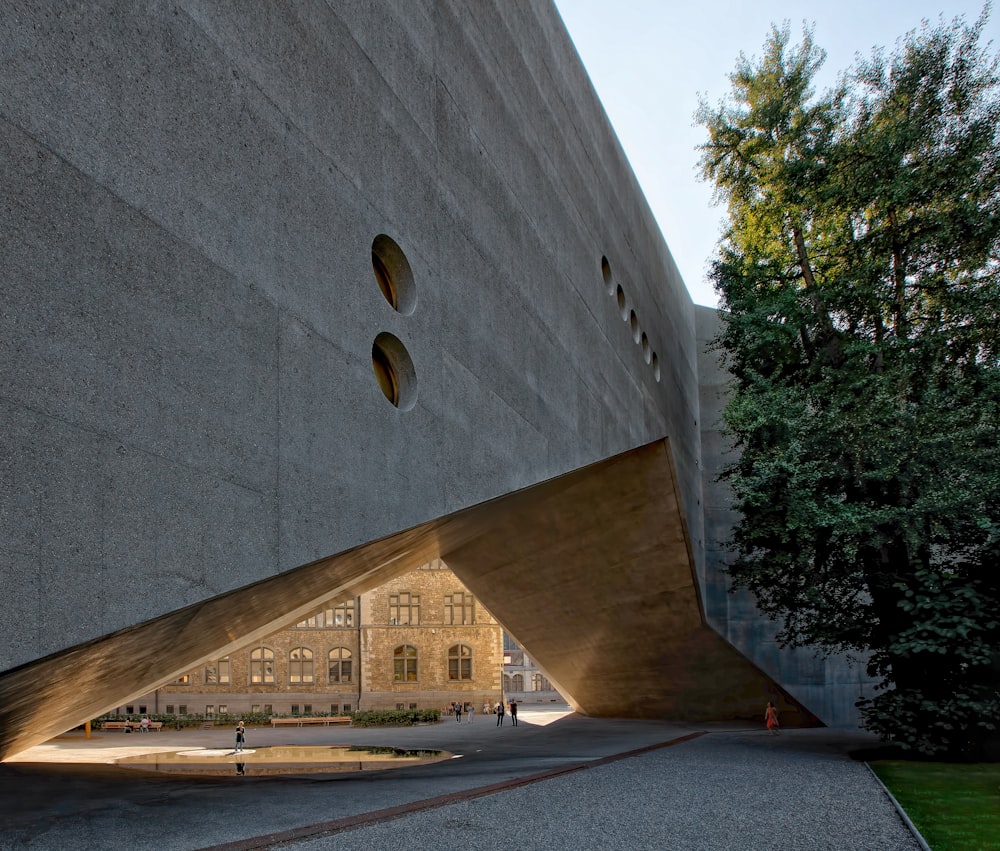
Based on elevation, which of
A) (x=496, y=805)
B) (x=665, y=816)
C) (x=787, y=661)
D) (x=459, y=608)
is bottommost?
(x=665, y=816)

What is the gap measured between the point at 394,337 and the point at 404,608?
137 ft

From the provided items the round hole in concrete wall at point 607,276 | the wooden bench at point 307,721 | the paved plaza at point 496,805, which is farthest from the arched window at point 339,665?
the round hole in concrete wall at point 607,276

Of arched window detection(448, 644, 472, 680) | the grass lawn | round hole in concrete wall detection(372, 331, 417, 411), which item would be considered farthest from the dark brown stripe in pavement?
arched window detection(448, 644, 472, 680)

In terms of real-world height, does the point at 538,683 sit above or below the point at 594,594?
below

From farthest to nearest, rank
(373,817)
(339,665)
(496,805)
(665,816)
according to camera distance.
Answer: (339,665), (496,805), (665,816), (373,817)

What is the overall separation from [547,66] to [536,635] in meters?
14.8

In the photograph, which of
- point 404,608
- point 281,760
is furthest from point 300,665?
point 281,760

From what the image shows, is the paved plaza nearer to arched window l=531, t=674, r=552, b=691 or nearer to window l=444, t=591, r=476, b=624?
window l=444, t=591, r=476, b=624

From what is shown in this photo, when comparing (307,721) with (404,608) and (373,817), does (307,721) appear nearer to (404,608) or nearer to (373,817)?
(404,608)

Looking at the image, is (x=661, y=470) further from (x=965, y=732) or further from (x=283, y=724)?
(x=283, y=724)

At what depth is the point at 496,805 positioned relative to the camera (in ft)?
32.6

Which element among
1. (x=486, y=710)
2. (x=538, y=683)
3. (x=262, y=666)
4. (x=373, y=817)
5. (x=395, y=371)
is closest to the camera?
(x=373, y=817)

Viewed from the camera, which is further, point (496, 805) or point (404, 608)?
point (404, 608)

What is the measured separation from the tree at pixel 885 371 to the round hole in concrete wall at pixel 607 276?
281 centimetres
